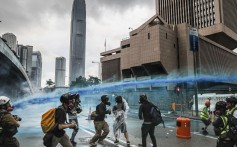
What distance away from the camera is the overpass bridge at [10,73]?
28.9m

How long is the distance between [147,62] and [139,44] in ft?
26.1

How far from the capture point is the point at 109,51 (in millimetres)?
101562

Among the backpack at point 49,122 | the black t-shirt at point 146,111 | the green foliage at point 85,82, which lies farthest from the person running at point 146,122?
the green foliage at point 85,82

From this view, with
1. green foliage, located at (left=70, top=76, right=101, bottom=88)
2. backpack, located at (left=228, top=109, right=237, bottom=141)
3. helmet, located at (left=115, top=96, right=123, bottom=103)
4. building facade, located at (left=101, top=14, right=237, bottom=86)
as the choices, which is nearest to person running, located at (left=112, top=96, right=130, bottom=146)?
helmet, located at (left=115, top=96, right=123, bottom=103)

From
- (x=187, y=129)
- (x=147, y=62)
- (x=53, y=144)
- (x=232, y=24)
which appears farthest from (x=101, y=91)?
(x=232, y=24)

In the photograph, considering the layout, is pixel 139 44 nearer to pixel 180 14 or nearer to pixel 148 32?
pixel 148 32

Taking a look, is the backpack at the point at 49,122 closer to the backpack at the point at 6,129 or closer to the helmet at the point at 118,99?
the backpack at the point at 6,129

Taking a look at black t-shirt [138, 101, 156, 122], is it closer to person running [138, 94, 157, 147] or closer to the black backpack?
person running [138, 94, 157, 147]

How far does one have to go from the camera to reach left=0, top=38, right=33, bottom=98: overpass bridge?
2893 cm

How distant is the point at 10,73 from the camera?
4128 cm

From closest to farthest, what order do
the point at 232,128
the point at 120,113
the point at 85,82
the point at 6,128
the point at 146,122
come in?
the point at 6,128, the point at 232,128, the point at 146,122, the point at 120,113, the point at 85,82

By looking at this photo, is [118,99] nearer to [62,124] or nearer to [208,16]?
[62,124]

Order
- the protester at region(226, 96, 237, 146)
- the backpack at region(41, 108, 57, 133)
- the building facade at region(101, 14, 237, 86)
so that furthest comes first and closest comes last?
the building facade at region(101, 14, 237, 86)
the protester at region(226, 96, 237, 146)
the backpack at region(41, 108, 57, 133)

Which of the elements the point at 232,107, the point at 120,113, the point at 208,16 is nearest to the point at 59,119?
the point at 232,107
